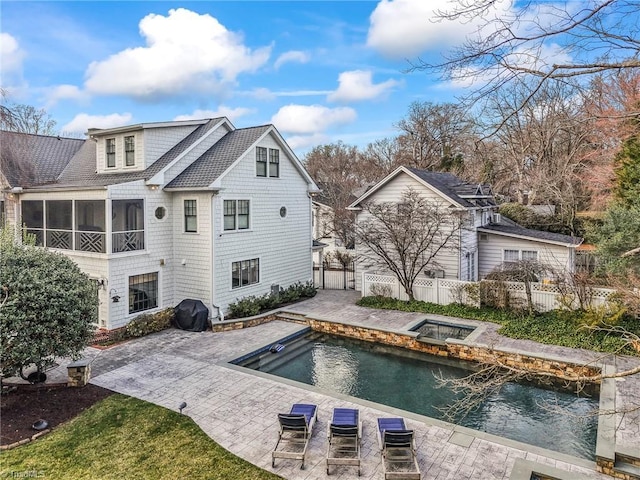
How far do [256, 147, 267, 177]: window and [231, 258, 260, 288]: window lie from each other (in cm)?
398

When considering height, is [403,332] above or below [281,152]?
below

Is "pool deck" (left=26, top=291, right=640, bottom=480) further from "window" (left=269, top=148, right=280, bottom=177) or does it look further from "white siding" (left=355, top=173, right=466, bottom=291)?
"window" (left=269, top=148, right=280, bottom=177)

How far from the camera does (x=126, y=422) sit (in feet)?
29.4

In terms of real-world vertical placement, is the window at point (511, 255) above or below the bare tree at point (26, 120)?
below

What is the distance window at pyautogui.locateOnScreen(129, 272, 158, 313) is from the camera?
51.4 ft

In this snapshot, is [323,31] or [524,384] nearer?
[323,31]

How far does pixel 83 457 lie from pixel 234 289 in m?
9.71

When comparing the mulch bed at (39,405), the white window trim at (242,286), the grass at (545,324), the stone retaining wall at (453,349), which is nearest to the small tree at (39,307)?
the mulch bed at (39,405)

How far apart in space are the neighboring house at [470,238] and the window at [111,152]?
11.6 meters

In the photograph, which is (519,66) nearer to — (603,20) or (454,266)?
(603,20)

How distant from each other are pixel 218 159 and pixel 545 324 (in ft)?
47.2

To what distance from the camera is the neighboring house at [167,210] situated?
15.4 metres

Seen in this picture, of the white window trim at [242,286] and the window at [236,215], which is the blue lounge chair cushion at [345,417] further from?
the window at [236,215]

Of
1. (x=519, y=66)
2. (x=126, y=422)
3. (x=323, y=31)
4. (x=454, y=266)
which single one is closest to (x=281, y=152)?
(x=454, y=266)
